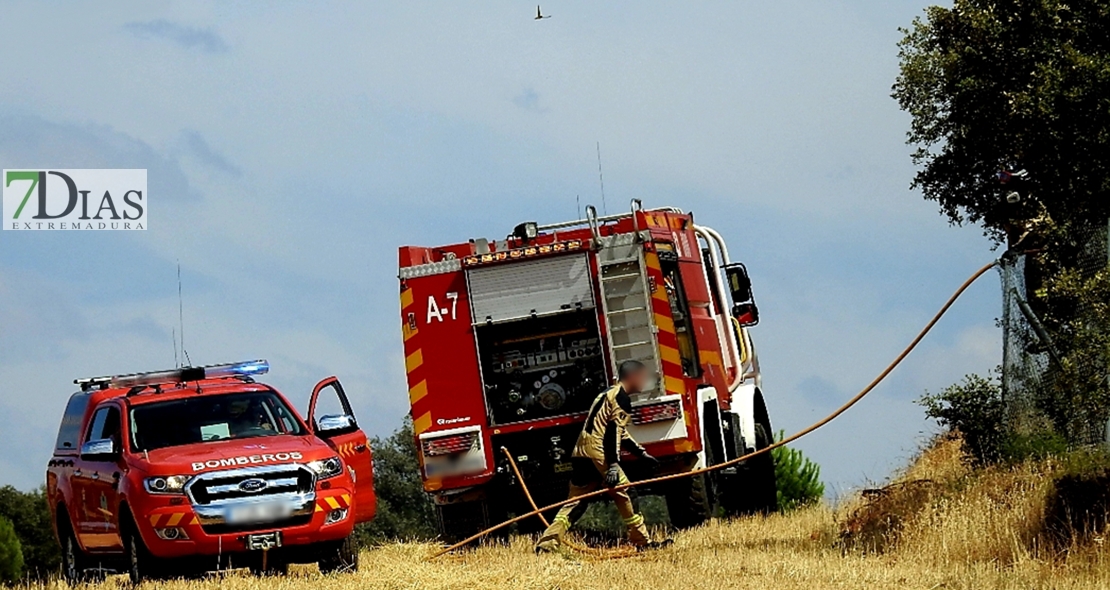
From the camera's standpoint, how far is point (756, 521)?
1802 centimetres

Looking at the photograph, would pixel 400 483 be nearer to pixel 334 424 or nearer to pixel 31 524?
pixel 31 524

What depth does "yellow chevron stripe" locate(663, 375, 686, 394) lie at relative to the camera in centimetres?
1739

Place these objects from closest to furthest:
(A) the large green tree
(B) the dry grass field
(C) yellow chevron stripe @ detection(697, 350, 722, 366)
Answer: (B) the dry grass field → (C) yellow chevron stripe @ detection(697, 350, 722, 366) → (A) the large green tree

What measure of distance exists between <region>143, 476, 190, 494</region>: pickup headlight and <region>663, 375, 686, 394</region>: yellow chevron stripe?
5.20m

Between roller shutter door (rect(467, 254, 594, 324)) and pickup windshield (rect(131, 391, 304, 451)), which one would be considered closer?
pickup windshield (rect(131, 391, 304, 451))

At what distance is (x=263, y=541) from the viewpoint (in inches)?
556

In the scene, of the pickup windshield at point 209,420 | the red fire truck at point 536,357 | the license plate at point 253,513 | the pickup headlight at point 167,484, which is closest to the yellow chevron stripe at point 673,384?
the red fire truck at point 536,357

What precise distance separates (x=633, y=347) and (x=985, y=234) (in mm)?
11381

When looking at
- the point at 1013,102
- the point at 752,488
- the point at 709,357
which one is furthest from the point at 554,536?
the point at 1013,102

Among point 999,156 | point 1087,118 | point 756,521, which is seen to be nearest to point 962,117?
point 999,156

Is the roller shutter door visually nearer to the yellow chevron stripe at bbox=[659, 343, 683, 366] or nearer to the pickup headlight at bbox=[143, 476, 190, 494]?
the yellow chevron stripe at bbox=[659, 343, 683, 366]

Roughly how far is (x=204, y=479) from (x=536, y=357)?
462 cm

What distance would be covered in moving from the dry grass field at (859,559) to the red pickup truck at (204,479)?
347 millimetres

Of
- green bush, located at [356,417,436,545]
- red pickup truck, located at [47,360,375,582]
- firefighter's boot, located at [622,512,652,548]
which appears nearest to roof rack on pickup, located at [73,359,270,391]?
red pickup truck, located at [47,360,375,582]
